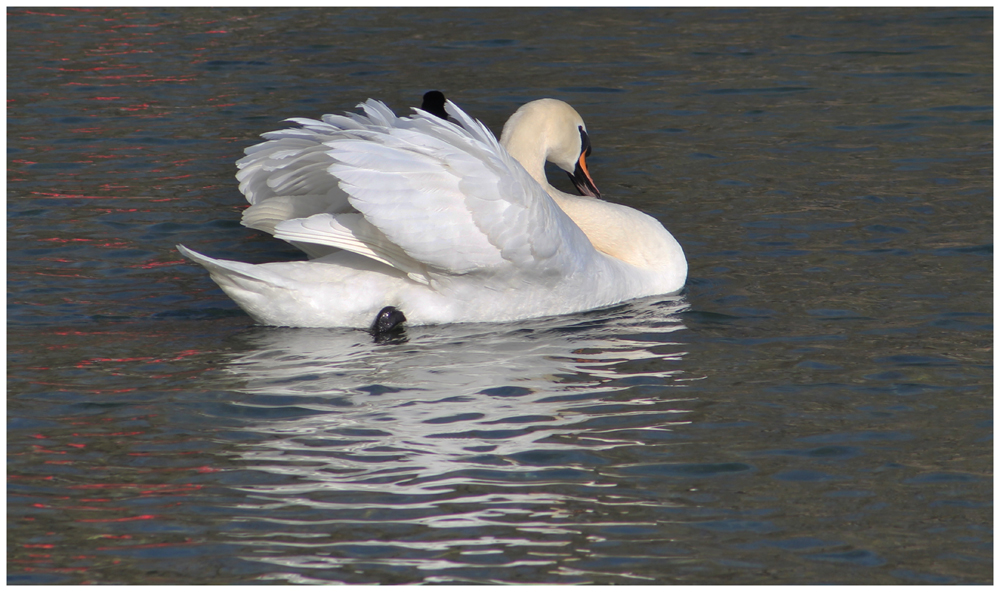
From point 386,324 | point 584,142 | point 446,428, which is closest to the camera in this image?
point 446,428

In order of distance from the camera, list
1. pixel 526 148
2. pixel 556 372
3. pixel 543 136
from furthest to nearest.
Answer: pixel 543 136
pixel 526 148
pixel 556 372

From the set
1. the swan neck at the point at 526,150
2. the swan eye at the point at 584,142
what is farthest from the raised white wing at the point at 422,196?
the swan eye at the point at 584,142

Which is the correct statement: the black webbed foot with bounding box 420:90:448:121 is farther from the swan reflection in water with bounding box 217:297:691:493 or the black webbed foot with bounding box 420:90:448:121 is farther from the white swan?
the swan reflection in water with bounding box 217:297:691:493

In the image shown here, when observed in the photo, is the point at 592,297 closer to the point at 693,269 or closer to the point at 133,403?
the point at 693,269

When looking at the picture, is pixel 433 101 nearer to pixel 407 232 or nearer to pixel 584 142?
pixel 584 142

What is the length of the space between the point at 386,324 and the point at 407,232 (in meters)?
0.74

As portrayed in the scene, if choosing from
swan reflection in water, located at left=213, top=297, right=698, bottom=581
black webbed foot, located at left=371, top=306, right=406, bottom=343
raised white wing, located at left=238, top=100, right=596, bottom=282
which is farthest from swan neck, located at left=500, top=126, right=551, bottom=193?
black webbed foot, located at left=371, top=306, right=406, bottom=343

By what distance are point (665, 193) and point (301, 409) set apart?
5044mm

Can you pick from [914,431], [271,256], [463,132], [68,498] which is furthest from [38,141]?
[914,431]

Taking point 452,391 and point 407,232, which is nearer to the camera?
point 452,391

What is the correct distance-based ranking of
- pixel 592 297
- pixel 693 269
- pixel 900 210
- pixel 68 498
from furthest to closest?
pixel 900 210 < pixel 693 269 < pixel 592 297 < pixel 68 498

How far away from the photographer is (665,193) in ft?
35.1

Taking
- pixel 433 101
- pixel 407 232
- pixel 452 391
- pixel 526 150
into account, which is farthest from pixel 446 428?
pixel 433 101

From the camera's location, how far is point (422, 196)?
23.2 feet
